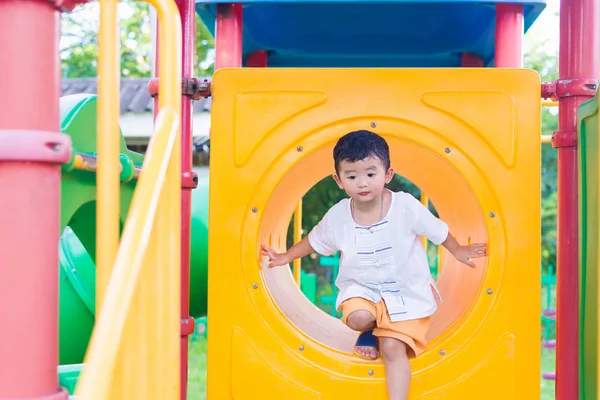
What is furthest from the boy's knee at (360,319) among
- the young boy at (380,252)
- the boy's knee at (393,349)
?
the boy's knee at (393,349)

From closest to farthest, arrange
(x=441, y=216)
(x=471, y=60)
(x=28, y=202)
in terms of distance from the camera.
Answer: (x=28, y=202), (x=441, y=216), (x=471, y=60)

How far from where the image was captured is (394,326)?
2713 millimetres

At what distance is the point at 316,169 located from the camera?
11.8ft

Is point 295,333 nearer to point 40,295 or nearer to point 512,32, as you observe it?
point 40,295

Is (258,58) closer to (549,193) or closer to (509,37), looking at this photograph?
(509,37)

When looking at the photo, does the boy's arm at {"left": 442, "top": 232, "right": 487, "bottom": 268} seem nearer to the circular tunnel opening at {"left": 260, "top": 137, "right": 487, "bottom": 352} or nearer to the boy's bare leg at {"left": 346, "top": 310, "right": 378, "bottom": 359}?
the circular tunnel opening at {"left": 260, "top": 137, "right": 487, "bottom": 352}

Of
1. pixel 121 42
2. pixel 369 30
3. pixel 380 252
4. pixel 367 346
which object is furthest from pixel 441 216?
pixel 121 42

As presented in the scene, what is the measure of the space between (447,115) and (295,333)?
99cm

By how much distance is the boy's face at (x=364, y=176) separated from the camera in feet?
8.84

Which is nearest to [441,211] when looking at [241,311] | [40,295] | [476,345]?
[476,345]

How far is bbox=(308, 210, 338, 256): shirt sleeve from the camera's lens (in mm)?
2932

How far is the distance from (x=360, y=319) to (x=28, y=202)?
1.46 m

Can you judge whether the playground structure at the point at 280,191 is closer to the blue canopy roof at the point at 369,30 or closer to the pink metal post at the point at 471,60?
the blue canopy roof at the point at 369,30

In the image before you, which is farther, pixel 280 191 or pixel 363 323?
pixel 280 191
